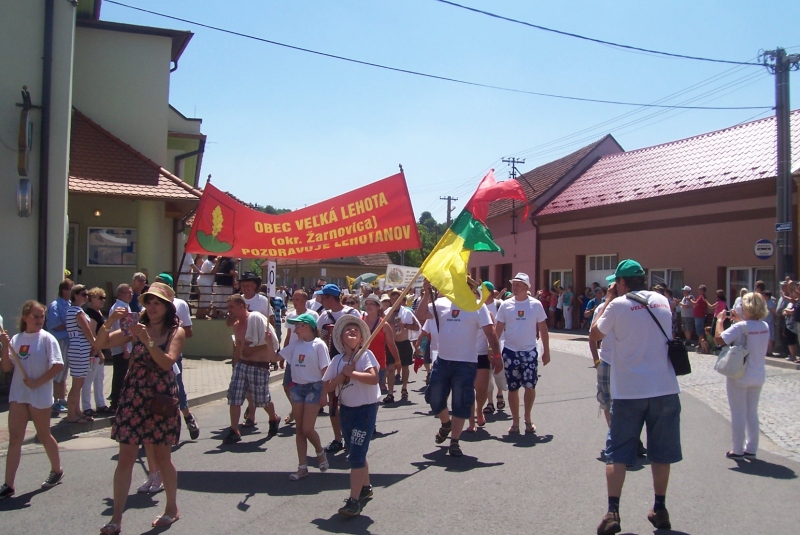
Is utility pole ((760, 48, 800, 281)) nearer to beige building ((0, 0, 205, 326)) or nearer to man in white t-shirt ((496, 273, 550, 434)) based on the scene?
man in white t-shirt ((496, 273, 550, 434))

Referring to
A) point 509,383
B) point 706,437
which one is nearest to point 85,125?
point 509,383

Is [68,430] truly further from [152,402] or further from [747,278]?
[747,278]

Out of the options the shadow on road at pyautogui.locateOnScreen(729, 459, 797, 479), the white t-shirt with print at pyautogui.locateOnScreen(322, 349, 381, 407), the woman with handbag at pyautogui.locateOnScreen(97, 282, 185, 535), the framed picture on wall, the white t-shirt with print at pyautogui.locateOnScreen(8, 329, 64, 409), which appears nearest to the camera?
the woman with handbag at pyautogui.locateOnScreen(97, 282, 185, 535)

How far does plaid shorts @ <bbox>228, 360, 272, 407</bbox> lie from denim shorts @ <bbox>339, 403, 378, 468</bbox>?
2.50 meters

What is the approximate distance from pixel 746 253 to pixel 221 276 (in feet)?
49.1

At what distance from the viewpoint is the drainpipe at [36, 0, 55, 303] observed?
35.5 feet

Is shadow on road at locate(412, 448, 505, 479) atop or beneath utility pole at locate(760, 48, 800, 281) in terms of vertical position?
beneath

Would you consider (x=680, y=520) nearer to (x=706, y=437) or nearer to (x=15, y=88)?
(x=706, y=437)

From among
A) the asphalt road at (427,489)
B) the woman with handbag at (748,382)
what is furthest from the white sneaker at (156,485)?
the woman with handbag at (748,382)

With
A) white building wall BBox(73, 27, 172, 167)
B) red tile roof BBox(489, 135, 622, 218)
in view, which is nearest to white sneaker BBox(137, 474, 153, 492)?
white building wall BBox(73, 27, 172, 167)

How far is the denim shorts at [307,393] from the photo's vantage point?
21.6 feet

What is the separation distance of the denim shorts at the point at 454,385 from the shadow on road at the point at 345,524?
2.19m

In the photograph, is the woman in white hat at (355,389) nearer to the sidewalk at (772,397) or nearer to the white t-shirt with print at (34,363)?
the white t-shirt with print at (34,363)

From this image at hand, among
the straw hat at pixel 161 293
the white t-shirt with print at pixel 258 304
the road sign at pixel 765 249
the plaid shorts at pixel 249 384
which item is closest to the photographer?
the straw hat at pixel 161 293
